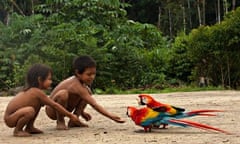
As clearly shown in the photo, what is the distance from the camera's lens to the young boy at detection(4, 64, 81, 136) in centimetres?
538

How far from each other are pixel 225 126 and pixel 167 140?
48.1 inches

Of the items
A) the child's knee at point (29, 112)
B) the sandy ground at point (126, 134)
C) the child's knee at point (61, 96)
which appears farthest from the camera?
the child's knee at point (61, 96)

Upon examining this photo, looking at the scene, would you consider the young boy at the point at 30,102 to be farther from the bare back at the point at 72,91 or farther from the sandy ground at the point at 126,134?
the bare back at the point at 72,91

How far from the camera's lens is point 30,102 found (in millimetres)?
5461

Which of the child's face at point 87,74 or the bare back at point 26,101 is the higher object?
the child's face at point 87,74

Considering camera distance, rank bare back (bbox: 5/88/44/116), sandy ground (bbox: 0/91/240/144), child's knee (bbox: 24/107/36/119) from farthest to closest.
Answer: bare back (bbox: 5/88/44/116)
child's knee (bbox: 24/107/36/119)
sandy ground (bbox: 0/91/240/144)

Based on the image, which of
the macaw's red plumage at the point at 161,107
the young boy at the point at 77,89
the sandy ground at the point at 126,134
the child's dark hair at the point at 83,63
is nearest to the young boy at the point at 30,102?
the sandy ground at the point at 126,134

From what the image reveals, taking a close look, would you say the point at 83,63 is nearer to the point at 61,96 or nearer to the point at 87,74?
the point at 87,74

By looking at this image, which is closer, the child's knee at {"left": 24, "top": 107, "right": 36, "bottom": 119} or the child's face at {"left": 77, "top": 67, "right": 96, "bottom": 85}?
the child's knee at {"left": 24, "top": 107, "right": 36, "bottom": 119}

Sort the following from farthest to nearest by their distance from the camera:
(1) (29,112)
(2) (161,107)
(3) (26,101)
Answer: (2) (161,107) → (3) (26,101) → (1) (29,112)


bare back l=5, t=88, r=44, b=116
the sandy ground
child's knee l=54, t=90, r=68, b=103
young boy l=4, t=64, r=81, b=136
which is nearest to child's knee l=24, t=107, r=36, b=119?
young boy l=4, t=64, r=81, b=136

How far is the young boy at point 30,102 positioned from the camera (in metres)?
5.38

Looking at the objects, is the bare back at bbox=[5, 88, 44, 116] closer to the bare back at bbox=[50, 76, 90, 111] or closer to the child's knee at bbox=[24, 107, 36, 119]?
the child's knee at bbox=[24, 107, 36, 119]

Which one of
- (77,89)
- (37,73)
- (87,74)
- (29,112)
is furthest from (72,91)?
(29,112)
